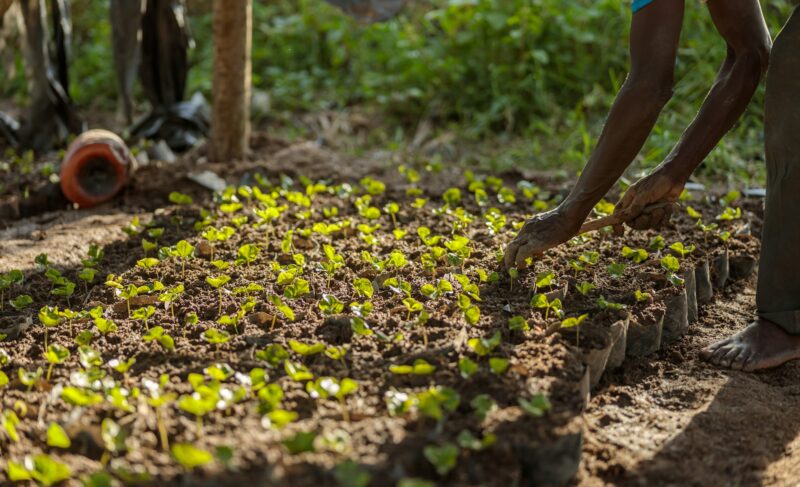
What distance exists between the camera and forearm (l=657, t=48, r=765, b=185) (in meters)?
3.27

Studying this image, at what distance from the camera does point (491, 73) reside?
23.2 feet

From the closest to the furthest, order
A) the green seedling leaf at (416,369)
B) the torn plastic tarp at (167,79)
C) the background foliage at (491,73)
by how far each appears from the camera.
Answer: the green seedling leaf at (416,369)
the torn plastic tarp at (167,79)
the background foliage at (491,73)

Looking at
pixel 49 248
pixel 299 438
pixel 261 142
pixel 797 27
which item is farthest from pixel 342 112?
pixel 299 438

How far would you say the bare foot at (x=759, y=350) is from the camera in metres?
3.16

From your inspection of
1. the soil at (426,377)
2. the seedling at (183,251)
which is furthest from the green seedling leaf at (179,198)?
the seedling at (183,251)

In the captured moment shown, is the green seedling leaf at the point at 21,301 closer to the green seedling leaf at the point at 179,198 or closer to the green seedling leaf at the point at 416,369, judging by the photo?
the green seedling leaf at the point at 179,198

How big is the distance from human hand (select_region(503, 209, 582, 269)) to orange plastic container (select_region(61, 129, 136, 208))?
262 cm

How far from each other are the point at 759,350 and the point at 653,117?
0.97 metres

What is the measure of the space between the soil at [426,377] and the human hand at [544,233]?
0.18 m

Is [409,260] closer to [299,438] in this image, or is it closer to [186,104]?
[299,438]

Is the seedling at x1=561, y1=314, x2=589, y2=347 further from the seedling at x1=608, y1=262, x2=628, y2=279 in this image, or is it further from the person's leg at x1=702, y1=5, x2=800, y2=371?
the person's leg at x1=702, y1=5, x2=800, y2=371

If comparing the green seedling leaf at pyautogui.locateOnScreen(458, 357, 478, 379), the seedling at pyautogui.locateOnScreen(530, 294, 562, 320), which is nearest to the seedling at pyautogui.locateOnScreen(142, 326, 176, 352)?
the green seedling leaf at pyautogui.locateOnScreen(458, 357, 478, 379)

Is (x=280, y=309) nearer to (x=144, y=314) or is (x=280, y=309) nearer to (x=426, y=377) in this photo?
(x=144, y=314)

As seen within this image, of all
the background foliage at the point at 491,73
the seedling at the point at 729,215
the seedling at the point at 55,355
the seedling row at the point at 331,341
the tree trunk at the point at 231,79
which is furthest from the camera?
the background foliage at the point at 491,73
